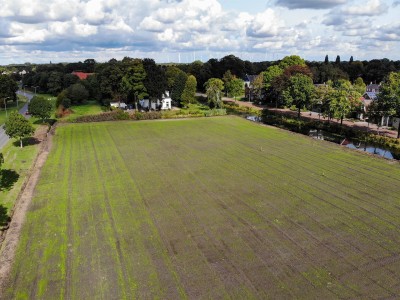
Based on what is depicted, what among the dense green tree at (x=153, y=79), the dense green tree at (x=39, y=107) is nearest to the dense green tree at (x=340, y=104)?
the dense green tree at (x=153, y=79)

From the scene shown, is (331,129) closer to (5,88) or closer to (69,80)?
(5,88)

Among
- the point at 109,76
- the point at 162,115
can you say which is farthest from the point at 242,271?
the point at 109,76

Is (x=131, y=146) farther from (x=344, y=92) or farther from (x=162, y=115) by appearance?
(x=344, y=92)

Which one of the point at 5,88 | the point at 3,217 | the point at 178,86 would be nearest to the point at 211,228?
the point at 3,217

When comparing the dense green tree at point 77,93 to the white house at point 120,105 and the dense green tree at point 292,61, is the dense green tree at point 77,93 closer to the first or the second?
the white house at point 120,105

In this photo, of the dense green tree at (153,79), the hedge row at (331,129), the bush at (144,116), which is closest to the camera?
the hedge row at (331,129)

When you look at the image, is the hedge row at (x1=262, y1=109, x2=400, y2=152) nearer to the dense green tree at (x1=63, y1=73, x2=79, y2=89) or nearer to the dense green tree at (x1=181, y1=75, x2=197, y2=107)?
the dense green tree at (x1=181, y1=75, x2=197, y2=107)

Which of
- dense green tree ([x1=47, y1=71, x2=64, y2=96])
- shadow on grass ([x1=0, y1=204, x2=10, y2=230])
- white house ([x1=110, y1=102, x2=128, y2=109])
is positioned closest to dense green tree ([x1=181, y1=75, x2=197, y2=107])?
white house ([x1=110, y1=102, x2=128, y2=109])
